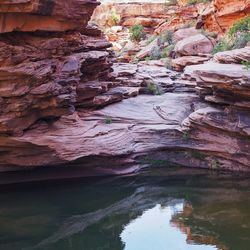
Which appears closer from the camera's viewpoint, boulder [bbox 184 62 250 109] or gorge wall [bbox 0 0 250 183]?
gorge wall [bbox 0 0 250 183]

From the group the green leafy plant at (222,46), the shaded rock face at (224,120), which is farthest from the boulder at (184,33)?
the shaded rock face at (224,120)

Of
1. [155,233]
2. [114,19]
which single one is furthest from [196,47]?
[114,19]

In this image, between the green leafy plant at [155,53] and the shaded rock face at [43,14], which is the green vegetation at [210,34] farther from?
the shaded rock face at [43,14]

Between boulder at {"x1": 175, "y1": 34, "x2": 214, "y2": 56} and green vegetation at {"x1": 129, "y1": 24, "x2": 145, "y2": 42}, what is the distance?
8.56 metres

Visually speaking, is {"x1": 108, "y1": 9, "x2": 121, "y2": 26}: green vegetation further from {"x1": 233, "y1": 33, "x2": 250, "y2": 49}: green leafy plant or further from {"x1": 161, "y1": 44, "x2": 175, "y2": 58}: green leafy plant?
{"x1": 233, "y1": 33, "x2": 250, "y2": 49}: green leafy plant

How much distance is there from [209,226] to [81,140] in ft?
13.3

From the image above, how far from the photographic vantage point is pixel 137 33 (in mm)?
27328

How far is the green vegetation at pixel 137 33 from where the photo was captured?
2738cm

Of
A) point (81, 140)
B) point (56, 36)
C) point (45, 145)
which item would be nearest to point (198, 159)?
point (81, 140)

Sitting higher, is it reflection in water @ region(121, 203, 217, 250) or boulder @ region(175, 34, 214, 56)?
boulder @ region(175, 34, 214, 56)

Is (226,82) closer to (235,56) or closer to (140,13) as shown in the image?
(235,56)

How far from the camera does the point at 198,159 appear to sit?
1204 cm

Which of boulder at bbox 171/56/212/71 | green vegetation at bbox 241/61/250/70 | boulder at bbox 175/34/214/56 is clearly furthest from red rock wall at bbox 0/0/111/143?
boulder at bbox 175/34/214/56

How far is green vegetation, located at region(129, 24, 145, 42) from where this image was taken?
27.4 metres
